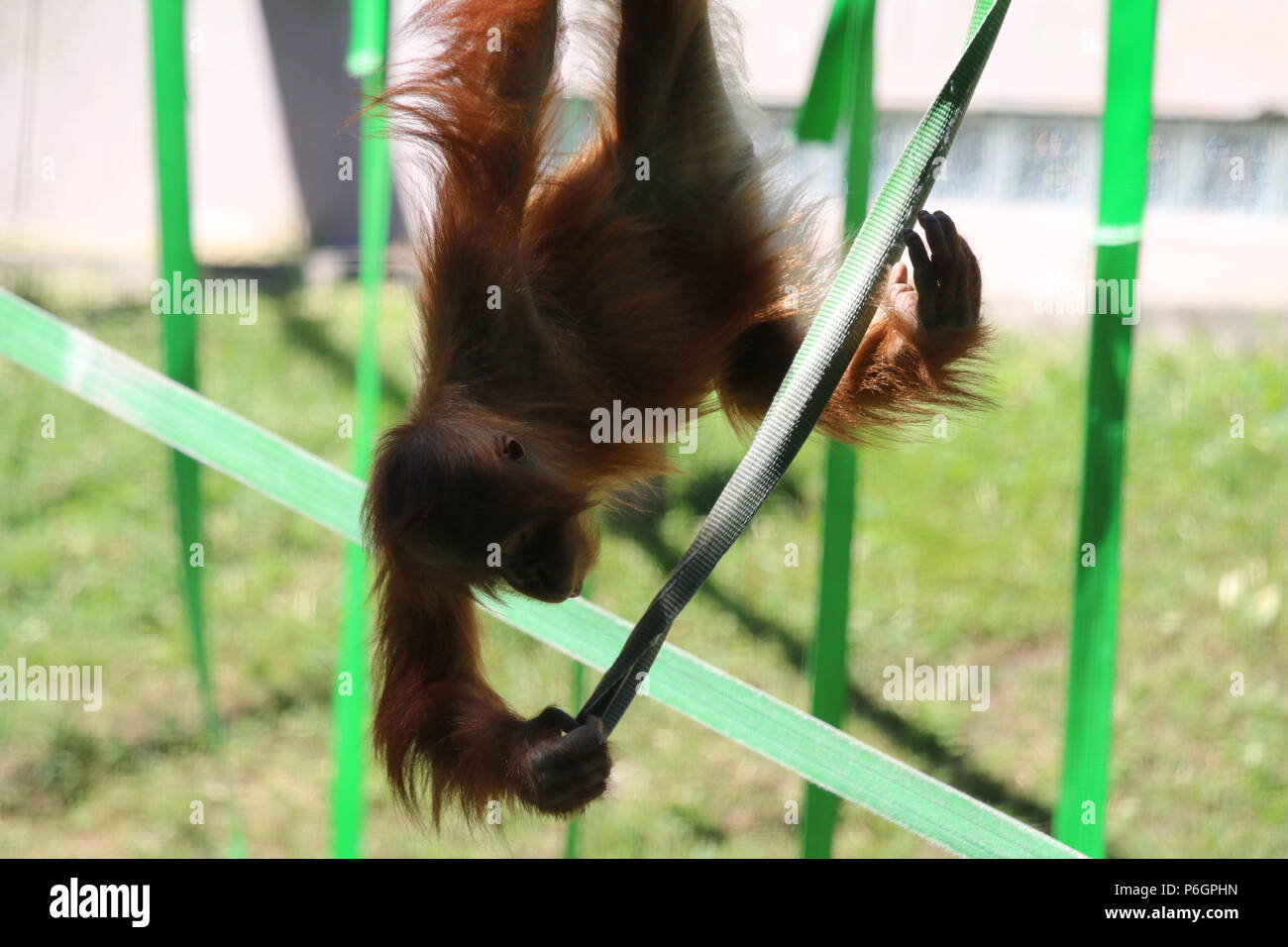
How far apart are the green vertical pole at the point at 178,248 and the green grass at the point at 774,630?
693 mm

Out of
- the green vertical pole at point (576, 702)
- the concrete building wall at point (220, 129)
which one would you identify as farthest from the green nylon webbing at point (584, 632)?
the concrete building wall at point (220, 129)

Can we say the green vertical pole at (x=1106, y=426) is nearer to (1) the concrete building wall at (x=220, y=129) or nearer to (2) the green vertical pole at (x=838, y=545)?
(2) the green vertical pole at (x=838, y=545)

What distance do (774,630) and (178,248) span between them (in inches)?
75.8

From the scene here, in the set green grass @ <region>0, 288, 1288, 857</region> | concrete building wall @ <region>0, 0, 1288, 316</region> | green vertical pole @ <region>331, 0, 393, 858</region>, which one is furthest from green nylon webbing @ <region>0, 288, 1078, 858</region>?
concrete building wall @ <region>0, 0, 1288, 316</region>

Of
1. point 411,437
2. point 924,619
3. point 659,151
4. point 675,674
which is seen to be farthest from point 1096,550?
point 924,619

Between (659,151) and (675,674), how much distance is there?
0.85m

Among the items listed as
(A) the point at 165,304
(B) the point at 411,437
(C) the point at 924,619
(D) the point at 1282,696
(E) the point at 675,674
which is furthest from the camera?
(C) the point at 924,619

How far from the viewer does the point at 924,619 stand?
377cm

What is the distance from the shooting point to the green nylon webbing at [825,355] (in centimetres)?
148

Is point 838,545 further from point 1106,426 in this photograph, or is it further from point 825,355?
point 825,355

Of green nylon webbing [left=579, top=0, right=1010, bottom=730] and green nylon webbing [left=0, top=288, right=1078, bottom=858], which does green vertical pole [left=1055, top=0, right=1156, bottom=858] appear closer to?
green nylon webbing [left=0, top=288, right=1078, bottom=858]

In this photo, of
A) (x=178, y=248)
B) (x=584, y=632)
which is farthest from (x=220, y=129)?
(x=584, y=632)

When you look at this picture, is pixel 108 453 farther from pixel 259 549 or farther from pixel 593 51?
pixel 593 51

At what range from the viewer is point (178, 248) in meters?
2.82
